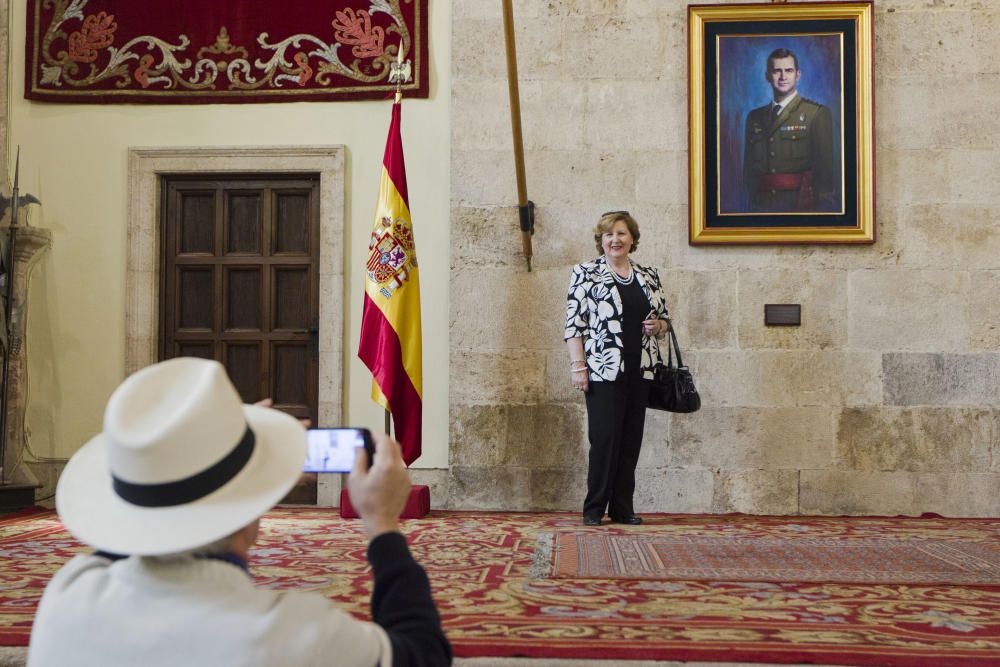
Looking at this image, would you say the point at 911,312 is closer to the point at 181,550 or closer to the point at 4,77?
the point at 181,550

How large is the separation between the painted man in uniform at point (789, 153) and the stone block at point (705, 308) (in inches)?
20.3

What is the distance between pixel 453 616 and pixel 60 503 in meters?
1.95

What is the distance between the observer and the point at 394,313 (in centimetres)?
596

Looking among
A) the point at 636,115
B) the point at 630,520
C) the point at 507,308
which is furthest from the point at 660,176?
the point at 630,520

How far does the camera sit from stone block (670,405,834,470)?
20.5 ft

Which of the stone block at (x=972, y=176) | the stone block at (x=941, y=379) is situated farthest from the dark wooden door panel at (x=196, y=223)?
the stone block at (x=972, y=176)

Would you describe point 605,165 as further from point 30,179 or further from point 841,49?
point 30,179

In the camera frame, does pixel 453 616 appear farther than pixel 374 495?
Yes

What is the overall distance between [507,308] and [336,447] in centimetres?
512

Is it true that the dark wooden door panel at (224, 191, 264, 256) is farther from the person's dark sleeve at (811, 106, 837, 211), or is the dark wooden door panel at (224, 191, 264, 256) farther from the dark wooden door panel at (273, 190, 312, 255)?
the person's dark sleeve at (811, 106, 837, 211)

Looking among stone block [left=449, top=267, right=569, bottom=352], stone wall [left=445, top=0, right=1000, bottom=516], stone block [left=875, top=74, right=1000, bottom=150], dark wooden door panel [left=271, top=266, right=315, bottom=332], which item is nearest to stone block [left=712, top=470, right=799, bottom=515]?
stone wall [left=445, top=0, right=1000, bottom=516]

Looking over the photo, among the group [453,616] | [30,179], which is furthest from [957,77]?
[30,179]

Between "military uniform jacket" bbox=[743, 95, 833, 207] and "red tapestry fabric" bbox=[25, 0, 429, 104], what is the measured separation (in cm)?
215

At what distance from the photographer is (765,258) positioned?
6.35 metres
